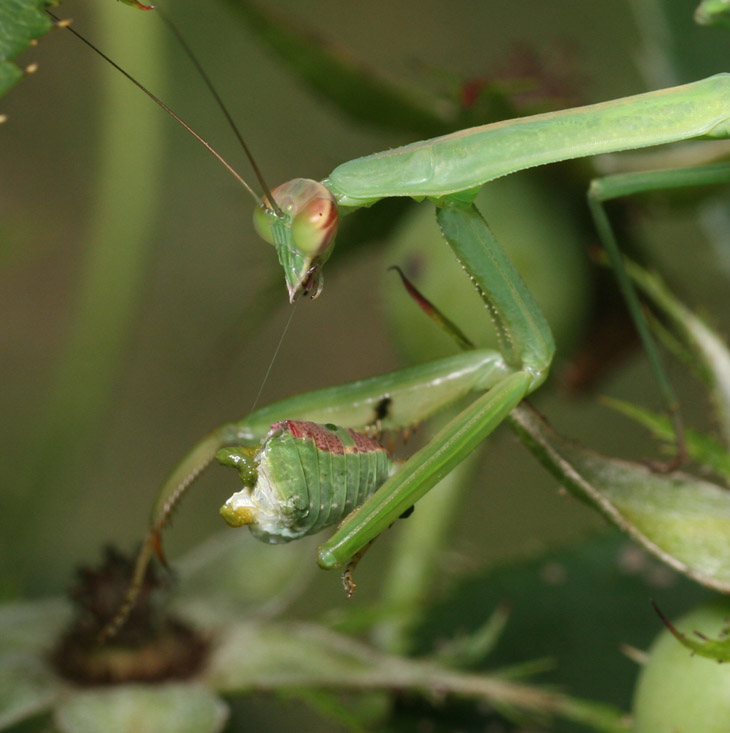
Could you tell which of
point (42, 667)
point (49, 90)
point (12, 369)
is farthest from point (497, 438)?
point (49, 90)

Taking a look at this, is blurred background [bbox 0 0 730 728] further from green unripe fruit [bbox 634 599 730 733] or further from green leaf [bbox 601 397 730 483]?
green unripe fruit [bbox 634 599 730 733]

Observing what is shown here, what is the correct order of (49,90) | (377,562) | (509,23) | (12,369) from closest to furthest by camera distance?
1. (377,562)
2. (12,369)
3. (49,90)
4. (509,23)

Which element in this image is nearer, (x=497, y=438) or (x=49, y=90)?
(x=497, y=438)

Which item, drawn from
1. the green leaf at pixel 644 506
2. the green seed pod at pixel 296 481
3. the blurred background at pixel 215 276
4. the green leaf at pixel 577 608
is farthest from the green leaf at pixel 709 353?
the blurred background at pixel 215 276

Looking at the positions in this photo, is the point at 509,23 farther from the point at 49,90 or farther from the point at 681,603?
the point at 681,603

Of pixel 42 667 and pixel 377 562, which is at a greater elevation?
pixel 42 667

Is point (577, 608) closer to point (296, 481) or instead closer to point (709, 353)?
point (709, 353)

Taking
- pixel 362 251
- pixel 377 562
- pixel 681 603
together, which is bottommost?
pixel 377 562

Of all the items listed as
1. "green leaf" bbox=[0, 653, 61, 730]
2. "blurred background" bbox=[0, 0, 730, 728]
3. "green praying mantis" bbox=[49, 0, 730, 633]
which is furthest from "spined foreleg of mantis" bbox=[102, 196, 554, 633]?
"blurred background" bbox=[0, 0, 730, 728]
